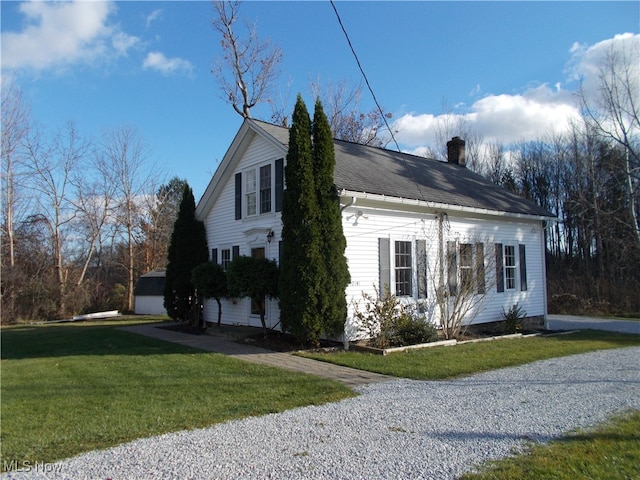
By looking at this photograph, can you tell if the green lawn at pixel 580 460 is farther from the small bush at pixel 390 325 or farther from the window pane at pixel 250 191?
the window pane at pixel 250 191

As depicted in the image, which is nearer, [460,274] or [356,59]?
[356,59]

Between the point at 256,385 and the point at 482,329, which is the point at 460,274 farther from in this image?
the point at 256,385

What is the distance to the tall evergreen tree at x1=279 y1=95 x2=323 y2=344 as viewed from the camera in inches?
398

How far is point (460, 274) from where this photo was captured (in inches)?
500

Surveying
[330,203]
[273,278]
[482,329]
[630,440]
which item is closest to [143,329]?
[273,278]

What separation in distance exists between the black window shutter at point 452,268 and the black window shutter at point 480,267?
22.8 inches

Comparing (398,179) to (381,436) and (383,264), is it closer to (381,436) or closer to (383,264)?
(383,264)

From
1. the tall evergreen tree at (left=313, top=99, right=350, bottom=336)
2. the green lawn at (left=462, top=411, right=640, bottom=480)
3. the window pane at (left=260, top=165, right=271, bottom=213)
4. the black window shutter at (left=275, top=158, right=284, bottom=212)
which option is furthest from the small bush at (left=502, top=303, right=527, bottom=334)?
the green lawn at (left=462, top=411, right=640, bottom=480)

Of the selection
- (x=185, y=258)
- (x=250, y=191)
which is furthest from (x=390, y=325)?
(x=185, y=258)

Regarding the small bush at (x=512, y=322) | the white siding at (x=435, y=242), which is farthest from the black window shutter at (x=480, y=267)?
the small bush at (x=512, y=322)

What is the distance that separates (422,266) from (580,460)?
8.50m

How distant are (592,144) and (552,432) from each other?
28.3 metres

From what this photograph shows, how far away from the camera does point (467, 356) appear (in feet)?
31.0

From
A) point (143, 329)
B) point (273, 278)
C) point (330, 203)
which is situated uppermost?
point (330, 203)
